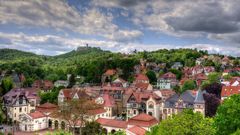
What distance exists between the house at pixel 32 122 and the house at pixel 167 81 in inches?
2112

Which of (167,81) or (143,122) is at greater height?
(167,81)

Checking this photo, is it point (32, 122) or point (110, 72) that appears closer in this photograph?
point (32, 122)

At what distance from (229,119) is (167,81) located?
81.7 m

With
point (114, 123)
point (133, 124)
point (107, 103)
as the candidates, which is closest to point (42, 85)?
point (107, 103)

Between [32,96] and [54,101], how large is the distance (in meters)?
6.26

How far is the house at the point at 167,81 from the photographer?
110 m

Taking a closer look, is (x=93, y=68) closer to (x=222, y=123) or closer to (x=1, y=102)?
(x=1, y=102)

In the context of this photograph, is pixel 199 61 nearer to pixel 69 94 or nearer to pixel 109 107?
pixel 69 94

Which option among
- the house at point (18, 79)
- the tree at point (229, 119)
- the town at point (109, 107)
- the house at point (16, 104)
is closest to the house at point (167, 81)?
the town at point (109, 107)

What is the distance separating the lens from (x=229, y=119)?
28953mm

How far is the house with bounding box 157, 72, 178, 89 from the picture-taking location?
110 metres

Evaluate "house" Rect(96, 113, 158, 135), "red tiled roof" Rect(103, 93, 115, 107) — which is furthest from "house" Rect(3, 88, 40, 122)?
"house" Rect(96, 113, 158, 135)

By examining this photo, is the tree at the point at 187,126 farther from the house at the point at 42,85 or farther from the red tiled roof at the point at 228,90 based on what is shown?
the house at the point at 42,85

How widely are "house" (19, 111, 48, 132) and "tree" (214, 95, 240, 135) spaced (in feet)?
153
